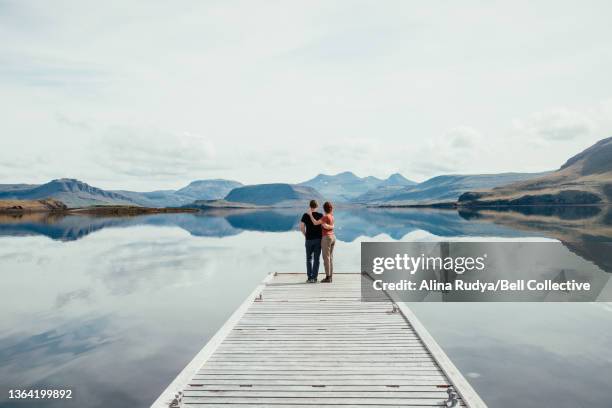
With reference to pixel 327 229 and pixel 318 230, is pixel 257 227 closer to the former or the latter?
pixel 318 230

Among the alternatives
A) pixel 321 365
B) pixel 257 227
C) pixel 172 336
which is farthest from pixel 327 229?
pixel 257 227

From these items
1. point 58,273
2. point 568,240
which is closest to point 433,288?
point 58,273

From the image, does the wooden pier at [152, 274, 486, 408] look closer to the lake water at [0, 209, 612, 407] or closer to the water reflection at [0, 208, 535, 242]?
the lake water at [0, 209, 612, 407]

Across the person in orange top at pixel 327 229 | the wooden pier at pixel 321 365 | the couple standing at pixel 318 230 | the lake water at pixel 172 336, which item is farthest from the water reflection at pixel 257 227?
the wooden pier at pixel 321 365

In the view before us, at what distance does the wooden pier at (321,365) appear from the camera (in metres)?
8.39

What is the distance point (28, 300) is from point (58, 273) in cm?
970

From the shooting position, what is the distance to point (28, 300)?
76.3 feet

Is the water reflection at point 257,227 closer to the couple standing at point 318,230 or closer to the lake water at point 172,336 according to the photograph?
the lake water at point 172,336

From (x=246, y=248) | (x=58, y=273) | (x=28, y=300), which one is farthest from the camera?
(x=246, y=248)

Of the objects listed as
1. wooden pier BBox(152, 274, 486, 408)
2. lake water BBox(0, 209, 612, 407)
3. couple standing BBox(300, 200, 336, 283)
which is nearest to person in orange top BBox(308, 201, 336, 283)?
couple standing BBox(300, 200, 336, 283)

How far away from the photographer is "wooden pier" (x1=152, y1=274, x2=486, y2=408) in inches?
330

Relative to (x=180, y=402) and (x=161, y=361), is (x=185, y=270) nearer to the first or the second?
(x=161, y=361)

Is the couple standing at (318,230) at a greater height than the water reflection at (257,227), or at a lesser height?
greater

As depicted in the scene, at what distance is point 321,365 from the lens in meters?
9.96
